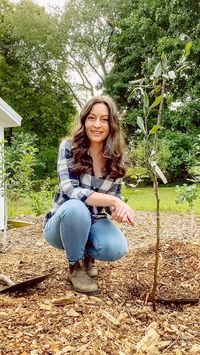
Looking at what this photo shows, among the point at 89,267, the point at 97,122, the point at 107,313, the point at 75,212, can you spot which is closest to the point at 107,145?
the point at 97,122

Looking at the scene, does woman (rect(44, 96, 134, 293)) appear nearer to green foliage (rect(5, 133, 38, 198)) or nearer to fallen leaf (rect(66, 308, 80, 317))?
fallen leaf (rect(66, 308, 80, 317))

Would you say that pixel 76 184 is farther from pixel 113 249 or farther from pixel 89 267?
pixel 89 267

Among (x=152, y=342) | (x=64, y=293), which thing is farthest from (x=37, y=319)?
(x=152, y=342)

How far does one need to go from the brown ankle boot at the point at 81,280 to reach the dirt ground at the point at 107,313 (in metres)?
0.06

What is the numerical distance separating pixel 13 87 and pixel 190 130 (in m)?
10.8

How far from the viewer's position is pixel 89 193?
2.48 m

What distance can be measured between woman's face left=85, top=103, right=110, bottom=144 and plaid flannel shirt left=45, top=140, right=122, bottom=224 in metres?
0.16

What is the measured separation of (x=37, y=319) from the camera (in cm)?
209

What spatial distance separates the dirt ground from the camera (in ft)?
6.27

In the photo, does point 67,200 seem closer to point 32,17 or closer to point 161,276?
point 161,276

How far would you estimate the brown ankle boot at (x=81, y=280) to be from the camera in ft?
8.26

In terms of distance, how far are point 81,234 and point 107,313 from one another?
483 millimetres

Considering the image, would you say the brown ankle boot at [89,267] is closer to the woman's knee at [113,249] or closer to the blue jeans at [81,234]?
the blue jeans at [81,234]

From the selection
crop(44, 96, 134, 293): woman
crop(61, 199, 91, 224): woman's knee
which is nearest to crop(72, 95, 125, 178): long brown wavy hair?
crop(44, 96, 134, 293): woman
